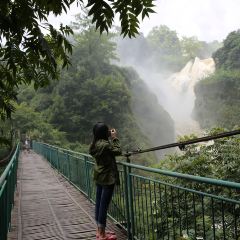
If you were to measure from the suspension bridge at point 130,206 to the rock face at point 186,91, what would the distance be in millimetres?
53143

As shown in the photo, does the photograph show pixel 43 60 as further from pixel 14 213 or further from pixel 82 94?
pixel 82 94

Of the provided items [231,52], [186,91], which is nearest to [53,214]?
[231,52]

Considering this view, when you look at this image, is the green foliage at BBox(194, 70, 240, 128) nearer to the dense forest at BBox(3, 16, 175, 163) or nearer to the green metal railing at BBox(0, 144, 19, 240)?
the dense forest at BBox(3, 16, 175, 163)

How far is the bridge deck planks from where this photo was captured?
6133 mm

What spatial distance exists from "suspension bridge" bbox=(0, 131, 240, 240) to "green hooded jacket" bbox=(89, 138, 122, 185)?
0.25 meters

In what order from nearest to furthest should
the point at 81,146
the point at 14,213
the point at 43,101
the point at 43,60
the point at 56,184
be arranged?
1. the point at 43,60
2. the point at 14,213
3. the point at 56,184
4. the point at 81,146
5. the point at 43,101

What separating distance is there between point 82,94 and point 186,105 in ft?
108

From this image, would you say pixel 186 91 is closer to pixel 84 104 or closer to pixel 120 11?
pixel 84 104

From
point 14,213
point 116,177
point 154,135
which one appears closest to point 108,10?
point 116,177

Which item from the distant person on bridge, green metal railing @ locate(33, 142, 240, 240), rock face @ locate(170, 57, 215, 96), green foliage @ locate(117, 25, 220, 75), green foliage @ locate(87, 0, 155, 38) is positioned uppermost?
green foliage @ locate(117, 25, 220, 75)

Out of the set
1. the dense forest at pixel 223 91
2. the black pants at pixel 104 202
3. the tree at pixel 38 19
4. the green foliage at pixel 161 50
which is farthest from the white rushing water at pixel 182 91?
the tree at pixel 38 19

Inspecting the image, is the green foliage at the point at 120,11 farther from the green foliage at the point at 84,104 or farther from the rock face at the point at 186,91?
the rock face at the point at 186,91

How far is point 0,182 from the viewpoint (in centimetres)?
423

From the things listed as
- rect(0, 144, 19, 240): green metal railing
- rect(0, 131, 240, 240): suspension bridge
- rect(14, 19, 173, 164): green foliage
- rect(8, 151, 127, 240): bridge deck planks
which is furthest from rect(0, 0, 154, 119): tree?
rect(14, 19, 173, 164): green foliage
